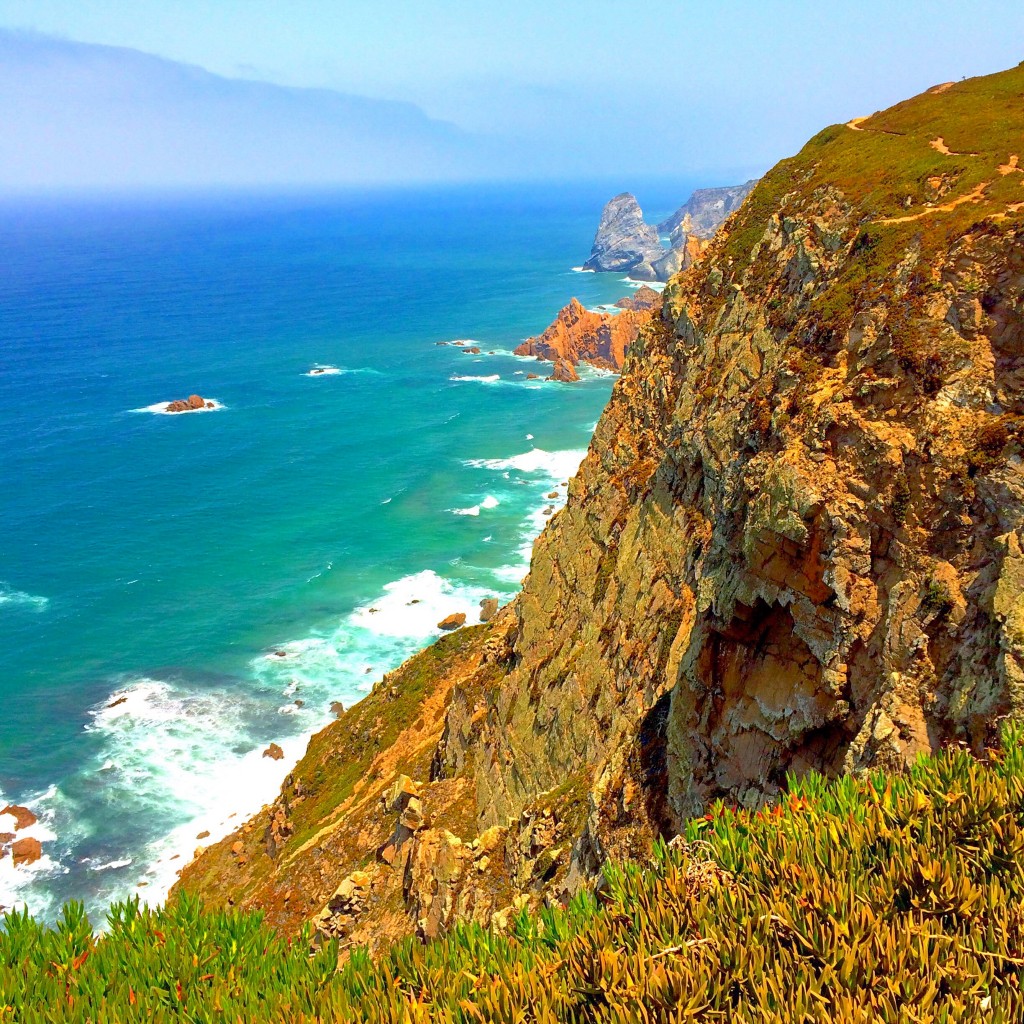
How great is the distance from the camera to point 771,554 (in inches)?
784

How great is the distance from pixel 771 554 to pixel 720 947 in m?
10.9

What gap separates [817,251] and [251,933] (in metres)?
24.5

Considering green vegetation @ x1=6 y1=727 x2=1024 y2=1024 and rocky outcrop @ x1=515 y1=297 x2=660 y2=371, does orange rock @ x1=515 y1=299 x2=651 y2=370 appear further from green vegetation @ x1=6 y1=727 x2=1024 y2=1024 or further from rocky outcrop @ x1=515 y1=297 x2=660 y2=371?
green vegetation @ x1=6 y1=727 x2=1024 y2=1024

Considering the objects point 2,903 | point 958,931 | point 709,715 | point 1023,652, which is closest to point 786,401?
point 709,715

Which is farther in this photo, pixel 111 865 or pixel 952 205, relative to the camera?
pixel 111 865

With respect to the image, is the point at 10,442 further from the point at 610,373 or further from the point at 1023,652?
the point at 1023,652

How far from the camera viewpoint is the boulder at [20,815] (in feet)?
198

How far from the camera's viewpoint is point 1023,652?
13.4 meters

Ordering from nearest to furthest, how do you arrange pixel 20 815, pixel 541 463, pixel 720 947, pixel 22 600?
1. pixel 720 947
2. pixel 20 815
3. pixel 22 600
4. pixel 541 463

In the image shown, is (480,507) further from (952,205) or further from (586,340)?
(952,205)

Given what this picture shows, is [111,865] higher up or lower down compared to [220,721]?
lower down

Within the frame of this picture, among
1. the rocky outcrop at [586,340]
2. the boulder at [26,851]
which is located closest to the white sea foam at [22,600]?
the boulder at [26,851]

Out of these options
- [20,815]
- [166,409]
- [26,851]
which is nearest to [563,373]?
[166,409]

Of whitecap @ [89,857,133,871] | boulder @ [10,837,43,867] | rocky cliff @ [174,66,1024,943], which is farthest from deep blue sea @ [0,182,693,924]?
rocky cliff @ [174,66,1024,943]
